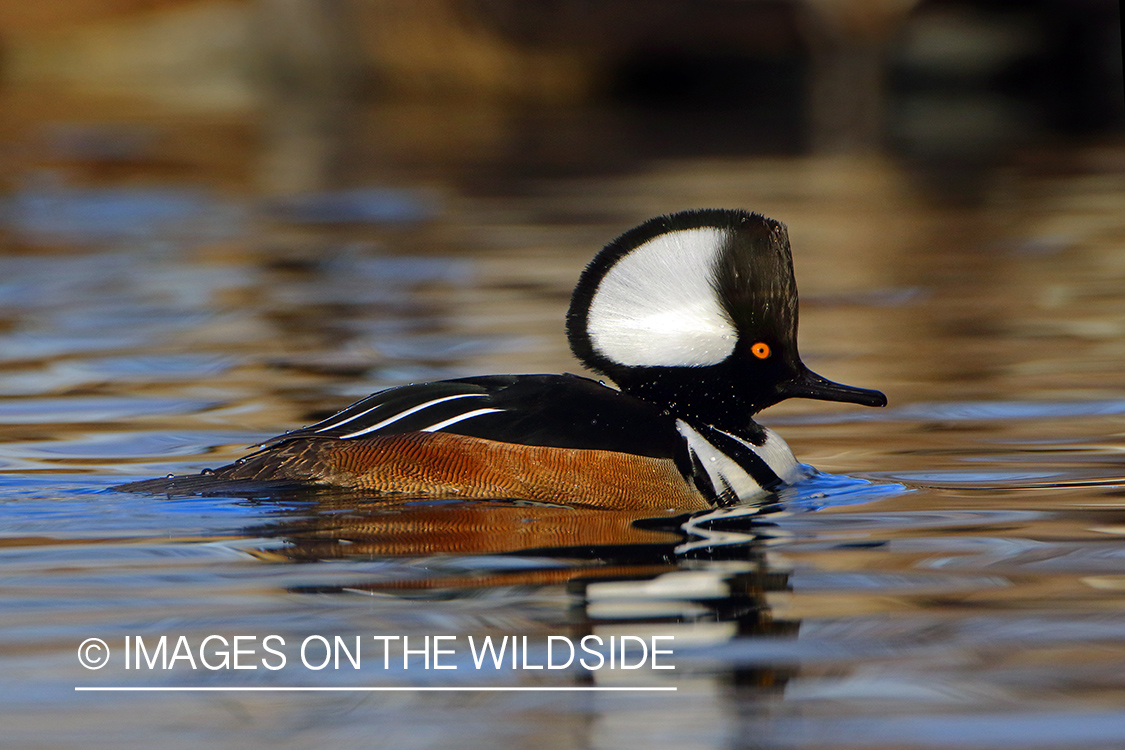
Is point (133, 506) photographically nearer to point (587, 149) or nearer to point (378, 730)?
point (378, 730)

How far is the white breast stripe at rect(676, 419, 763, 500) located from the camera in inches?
212

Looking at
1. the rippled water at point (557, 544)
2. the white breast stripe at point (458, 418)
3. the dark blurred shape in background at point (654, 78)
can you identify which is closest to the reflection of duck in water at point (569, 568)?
the rippled water at point (557, 544)

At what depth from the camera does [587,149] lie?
857 inches

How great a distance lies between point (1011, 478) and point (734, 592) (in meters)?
1.86

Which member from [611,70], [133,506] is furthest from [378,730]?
[611,70]

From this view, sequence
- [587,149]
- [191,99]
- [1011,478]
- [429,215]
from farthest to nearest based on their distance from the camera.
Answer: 1. [191,99]
2. [587,149]
3. [429,215]
4. [1011,478]

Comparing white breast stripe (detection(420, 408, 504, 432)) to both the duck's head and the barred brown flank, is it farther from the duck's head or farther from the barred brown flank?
the duck's head

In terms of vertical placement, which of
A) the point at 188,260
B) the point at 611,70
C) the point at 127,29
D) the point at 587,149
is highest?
the point at 127,29

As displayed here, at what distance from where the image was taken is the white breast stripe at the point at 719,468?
17.7 ft

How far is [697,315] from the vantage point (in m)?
5.33

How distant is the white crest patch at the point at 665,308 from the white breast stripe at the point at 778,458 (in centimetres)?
35

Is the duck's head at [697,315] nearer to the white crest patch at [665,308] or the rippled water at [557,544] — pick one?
the white crest patch at [665,308]

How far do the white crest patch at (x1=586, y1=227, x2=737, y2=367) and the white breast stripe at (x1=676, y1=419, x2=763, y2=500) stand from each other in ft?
0.73

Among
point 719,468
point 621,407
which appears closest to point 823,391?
point 719,468
